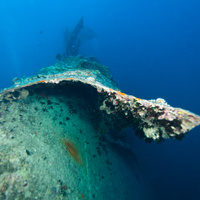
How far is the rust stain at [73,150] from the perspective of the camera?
2.98 metres

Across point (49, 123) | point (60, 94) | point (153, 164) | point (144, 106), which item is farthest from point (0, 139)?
point (153, 164)

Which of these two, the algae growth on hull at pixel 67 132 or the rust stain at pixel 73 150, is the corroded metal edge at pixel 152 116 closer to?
the algae growth on hull at pixel 67 132

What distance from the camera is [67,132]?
10.6 feet

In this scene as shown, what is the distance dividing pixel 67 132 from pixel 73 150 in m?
0.47

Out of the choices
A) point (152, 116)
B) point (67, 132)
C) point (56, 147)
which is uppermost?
point (67, 132)

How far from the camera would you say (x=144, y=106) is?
2.13 m

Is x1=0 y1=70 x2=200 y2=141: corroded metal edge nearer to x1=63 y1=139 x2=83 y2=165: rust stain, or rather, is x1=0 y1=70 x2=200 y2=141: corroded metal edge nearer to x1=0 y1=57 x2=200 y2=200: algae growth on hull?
x1=0 y1=57 x2=200 y2=200: algae growth on hull

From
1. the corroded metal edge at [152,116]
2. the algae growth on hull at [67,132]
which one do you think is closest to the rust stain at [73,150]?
the algae growth on hull at [67,132]

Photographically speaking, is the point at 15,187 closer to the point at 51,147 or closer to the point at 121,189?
the point at 51,147

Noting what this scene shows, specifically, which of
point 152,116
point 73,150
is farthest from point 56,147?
point 152,116

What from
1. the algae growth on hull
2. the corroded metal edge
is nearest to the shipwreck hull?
the algae growth on hull

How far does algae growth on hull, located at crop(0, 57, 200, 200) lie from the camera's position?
194cm

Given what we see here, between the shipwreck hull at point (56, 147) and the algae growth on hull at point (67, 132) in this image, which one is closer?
the algae growth on hull at point (67, 132)

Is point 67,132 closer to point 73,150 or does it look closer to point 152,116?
point 73,150
